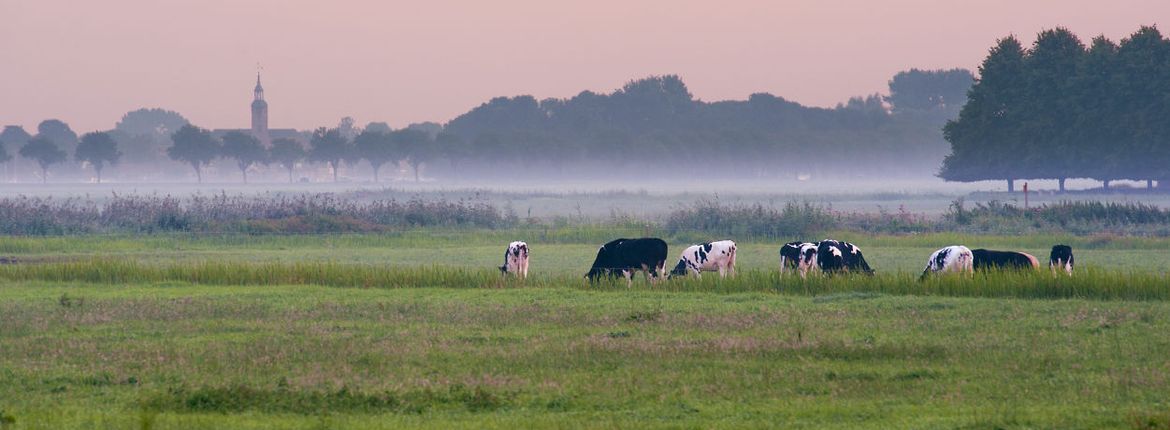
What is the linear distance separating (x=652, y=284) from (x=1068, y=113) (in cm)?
7528

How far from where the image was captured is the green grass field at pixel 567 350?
45.2ft

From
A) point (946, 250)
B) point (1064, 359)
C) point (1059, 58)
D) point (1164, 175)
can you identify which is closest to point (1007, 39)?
point (1059, 58)

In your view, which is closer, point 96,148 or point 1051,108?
point 1051,108

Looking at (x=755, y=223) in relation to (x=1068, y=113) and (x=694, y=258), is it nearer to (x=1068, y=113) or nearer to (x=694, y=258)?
(x=694, y=258)

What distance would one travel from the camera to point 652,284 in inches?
1097

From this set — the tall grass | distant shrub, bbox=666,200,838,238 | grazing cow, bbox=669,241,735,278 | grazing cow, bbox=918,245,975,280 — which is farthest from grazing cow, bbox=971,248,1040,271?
distant shrub, bbox=666,200,838,238

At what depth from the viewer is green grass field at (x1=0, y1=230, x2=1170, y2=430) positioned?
13.8 m

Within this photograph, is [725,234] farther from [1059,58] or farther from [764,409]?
[1059,58]

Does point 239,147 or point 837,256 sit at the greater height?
point 239,147

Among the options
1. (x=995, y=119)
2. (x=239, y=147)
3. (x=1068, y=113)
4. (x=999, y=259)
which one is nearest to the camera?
(x=999, y=259)

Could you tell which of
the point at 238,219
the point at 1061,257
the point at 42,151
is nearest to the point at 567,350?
the point at 1061,257

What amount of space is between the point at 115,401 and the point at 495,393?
425 centimetres

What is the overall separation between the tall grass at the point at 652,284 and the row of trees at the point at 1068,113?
68.7m

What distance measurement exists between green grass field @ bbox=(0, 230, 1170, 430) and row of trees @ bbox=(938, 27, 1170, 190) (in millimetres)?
71034
